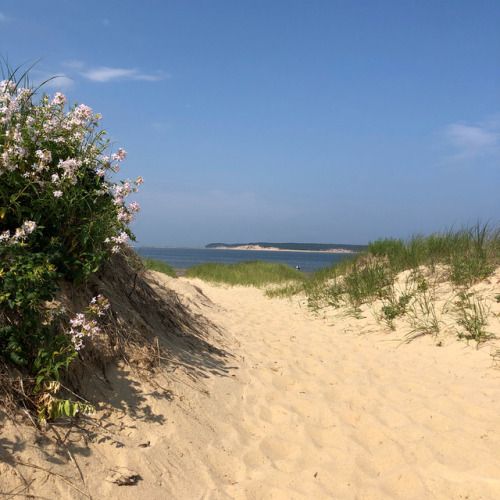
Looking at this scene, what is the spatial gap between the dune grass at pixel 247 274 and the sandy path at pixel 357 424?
36.6ft

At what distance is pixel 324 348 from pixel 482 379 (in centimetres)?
221

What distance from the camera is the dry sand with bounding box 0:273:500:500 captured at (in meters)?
2.56

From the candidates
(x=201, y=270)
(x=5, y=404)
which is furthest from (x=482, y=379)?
(x=201, y=270)

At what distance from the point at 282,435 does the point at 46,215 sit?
260 cm

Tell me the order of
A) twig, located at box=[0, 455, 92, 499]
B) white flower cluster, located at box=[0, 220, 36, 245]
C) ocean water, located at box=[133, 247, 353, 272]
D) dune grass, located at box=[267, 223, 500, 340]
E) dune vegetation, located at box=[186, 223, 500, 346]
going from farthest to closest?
ocean water, located at box=[133, 247, 353, 272] < dune grass, located at box=[267, 223, 500, 340] < dune vegetation, located at box=[186, 223, 500, 346] < white flower cluster, located at box=[0, 220, 36, 245] < twig, located at box=[0, 455, 92, 499]

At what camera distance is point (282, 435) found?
352 centimetres


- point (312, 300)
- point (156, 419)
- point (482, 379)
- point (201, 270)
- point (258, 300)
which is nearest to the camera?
point (156, 419)

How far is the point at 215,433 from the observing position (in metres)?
3.34

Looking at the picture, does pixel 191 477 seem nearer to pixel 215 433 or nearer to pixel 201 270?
pixel 215 433

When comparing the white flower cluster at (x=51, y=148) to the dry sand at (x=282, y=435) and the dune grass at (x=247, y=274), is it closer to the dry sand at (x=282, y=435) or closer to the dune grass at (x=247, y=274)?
the dry sand at (x=282, y=435)

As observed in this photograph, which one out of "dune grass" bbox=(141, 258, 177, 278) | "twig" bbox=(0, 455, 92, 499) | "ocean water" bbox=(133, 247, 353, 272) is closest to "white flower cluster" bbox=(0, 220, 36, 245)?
"twig" bbox=(0, 455, 92, 499)

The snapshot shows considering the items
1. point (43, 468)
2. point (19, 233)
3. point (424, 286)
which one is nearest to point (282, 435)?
point (43, 468)

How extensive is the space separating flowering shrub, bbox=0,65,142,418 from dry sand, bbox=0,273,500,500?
599 mm

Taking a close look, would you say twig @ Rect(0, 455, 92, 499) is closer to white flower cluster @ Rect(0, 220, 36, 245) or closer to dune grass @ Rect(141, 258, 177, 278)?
white flower cluster @ Rect(0, 220, 36, 245)
